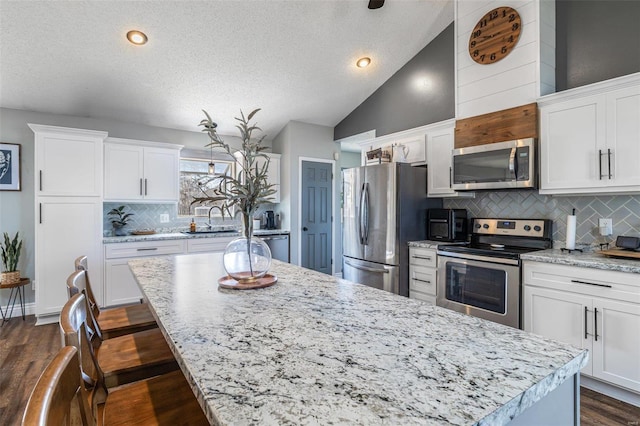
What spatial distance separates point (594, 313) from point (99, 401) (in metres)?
2.86

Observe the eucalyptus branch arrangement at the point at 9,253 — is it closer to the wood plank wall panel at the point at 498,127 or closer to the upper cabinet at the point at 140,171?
the upper cabinet at the point at 140,171

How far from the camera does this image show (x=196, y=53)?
351cm

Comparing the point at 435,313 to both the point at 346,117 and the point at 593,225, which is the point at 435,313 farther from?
the point at 346,117

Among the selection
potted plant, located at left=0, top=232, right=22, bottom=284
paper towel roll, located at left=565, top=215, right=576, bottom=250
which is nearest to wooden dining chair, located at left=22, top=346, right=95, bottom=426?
paper towel roll, located at left=565, top=215, right=576, bottom=250

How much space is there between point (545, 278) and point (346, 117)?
382 cm

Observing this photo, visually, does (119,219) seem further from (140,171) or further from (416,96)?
(416,96)

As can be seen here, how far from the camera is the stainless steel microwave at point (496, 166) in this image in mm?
2779

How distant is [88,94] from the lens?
148 inches

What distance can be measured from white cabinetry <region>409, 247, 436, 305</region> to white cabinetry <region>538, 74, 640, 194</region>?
1.17 metres

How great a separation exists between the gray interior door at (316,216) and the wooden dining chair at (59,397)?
4.49m

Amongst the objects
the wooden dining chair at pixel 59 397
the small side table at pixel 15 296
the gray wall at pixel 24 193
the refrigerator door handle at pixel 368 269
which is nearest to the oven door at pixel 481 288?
the refrigerator door handle at pixel 368 269

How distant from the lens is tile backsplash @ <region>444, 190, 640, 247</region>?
101 inches

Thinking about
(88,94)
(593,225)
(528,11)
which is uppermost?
(528,11)

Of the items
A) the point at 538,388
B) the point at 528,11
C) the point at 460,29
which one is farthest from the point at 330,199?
the point at 538,388
